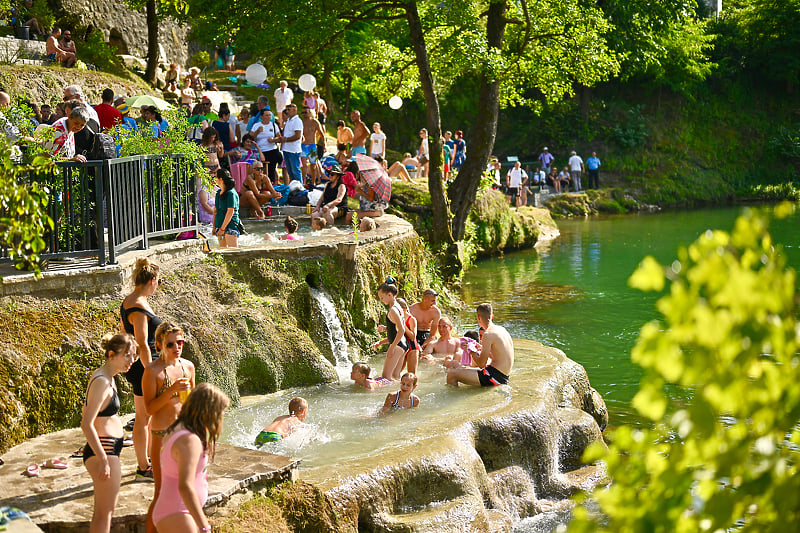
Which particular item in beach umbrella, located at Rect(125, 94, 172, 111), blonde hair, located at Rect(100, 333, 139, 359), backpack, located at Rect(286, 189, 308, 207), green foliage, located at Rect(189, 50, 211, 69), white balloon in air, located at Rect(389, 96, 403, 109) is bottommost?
blonde hair, located at Rect(100, 333, 139, 359)

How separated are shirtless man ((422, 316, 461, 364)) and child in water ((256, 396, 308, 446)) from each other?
3371 millimetres

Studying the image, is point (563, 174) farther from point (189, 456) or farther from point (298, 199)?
point (189, 456)

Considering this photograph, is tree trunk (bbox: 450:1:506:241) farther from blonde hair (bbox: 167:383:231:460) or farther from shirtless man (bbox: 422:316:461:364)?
blonde hair (bbox: 167:383:231:460)

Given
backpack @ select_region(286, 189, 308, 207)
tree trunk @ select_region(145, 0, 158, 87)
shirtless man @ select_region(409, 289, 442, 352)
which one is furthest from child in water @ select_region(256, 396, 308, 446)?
tree trunk @ select_region(145, 0, 158, 87)

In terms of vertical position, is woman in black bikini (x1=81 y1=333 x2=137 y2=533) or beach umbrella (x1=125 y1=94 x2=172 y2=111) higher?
beach umbrella (x1=125 y1=94 x2=172 y2=111)

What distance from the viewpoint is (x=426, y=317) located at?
12891mm

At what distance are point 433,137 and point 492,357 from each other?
33.5ft

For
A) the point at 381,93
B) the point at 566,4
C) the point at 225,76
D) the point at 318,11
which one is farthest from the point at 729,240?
the point at 225,76

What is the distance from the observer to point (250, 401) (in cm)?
1059

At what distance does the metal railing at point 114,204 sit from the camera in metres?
9.14

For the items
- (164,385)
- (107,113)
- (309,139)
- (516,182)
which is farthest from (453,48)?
(164,385)

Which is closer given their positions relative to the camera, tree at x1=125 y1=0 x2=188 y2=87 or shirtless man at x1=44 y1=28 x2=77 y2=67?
shirtless man at x1=44 y1=28 x2=77 y2=67

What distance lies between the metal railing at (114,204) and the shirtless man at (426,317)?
348 centimetres

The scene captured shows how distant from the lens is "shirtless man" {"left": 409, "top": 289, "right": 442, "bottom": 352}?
41.6ft
